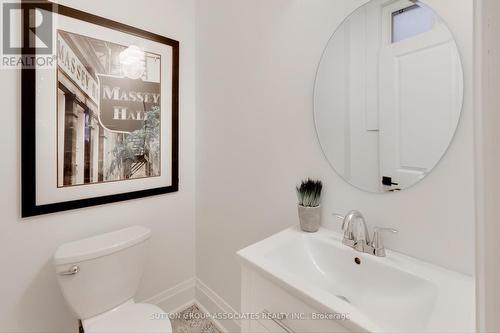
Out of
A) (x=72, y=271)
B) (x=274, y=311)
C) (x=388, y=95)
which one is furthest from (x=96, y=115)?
(x=388, y=95)

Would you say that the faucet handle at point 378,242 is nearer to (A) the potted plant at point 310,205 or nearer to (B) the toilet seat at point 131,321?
(A) the potted plant at point 310,205

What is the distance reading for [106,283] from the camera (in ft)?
4.00

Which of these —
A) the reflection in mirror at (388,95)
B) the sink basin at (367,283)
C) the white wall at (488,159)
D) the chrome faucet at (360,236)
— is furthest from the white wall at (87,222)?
the white wall at (488,159)

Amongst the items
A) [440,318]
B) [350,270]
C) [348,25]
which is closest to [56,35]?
[348,25]

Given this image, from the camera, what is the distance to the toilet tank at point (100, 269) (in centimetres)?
112

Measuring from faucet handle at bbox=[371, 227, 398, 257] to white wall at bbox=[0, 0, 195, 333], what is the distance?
4.43ft

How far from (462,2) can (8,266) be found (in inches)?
83.1

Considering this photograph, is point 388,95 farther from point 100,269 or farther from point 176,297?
point 176,297

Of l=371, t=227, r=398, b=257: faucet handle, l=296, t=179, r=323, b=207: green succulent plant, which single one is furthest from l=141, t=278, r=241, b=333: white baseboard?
l=371, t=227, r=398, b=257: faucet handle

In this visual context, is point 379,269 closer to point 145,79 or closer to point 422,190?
point 422,190

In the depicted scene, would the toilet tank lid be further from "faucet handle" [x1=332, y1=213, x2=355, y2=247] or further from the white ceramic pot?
"faucet handle" [x1=332, y1=213, x2=355, y2=247]

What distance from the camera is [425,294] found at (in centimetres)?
69

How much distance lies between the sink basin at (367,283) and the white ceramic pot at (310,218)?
0.03 m

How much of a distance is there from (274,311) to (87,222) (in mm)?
1200
